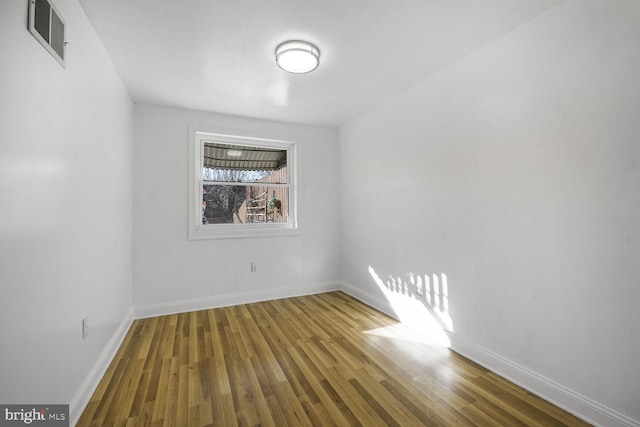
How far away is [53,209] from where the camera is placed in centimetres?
141

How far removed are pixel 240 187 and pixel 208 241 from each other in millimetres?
840

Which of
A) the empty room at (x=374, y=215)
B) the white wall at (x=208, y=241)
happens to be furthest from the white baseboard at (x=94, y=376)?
the white wall at (x=208, y=241)

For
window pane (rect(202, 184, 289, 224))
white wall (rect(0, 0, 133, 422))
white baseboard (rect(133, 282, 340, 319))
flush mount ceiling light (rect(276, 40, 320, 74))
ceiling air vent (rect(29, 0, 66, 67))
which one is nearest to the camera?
white wall (rect(0, 0, 133, 422))

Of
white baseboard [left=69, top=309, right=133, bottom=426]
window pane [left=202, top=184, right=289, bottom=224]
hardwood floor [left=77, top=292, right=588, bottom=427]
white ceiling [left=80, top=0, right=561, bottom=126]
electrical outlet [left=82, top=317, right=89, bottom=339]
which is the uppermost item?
white ceiling [left=80, top=0, right=561, bottom=126]

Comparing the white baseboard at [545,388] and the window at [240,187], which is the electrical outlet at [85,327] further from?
the white baseboard at [545,388]

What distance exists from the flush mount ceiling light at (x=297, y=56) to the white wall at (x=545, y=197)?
118 cm

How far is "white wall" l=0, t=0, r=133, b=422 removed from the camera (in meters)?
1.09

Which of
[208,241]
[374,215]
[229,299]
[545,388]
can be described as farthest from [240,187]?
[545,388]

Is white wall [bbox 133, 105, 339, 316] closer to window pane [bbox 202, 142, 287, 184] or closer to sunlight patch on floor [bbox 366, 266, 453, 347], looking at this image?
window pane [bbox 202, 142, 287, 184]

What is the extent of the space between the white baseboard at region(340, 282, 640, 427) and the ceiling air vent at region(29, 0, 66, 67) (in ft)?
10.7

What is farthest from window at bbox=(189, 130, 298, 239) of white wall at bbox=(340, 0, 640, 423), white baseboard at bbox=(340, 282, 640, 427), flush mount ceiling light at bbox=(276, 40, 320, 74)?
white baseboard at bbox=(340, 282, 640, 427)

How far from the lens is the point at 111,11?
178 centimetres

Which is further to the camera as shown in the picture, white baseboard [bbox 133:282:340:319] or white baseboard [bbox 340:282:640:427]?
white baseboard [bbox 133:282:340:319]

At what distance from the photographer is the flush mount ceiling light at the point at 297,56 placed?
6.95 feet
